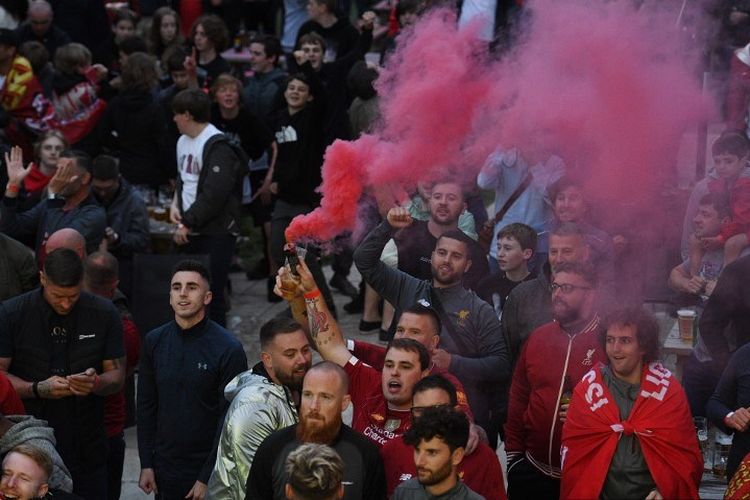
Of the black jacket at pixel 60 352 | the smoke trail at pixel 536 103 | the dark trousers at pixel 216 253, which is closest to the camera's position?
the black jacket at pixel 60 352

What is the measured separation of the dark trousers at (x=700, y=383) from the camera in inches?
305

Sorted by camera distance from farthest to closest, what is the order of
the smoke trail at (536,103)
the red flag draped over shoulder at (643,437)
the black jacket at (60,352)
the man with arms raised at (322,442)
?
the smoke trail at (536,103), the black jacket at (60,352), the red flag draped over shoulder at (643,437), the man with arms raised at (322,442)

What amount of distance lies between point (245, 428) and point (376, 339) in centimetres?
474

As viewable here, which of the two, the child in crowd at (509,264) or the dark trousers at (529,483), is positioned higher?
the child in crowd at (509,264)

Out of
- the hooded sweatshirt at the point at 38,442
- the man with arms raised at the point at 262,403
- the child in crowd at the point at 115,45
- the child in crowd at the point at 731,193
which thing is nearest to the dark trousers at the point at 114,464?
the hooded sweatshirt at the point at 38,442

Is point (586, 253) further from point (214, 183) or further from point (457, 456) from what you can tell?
point (214, 183)

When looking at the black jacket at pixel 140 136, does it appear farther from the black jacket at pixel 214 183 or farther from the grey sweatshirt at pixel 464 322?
the grey sweatshirt at pixel 464 322

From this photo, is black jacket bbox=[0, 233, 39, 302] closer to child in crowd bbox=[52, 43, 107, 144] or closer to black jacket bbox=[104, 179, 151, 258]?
black jacket bbox=[104, 179, 151, 258]

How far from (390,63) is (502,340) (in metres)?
1.97

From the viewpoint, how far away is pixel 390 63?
821cm

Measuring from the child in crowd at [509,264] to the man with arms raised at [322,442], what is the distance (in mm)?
2377

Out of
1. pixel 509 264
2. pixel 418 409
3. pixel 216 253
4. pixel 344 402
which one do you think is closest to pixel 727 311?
pixel 509 264

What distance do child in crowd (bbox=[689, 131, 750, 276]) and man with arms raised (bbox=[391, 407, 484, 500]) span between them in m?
3.14

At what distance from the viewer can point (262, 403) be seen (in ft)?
20.8
